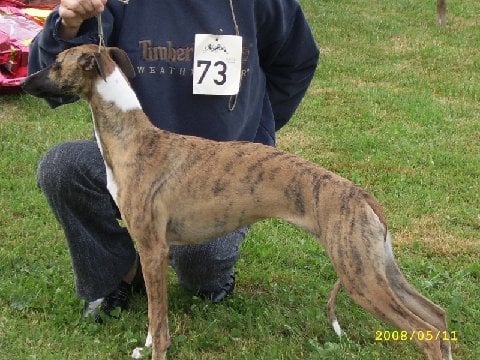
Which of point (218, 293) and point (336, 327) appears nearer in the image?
point (336, 327)

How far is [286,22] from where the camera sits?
4.28 m

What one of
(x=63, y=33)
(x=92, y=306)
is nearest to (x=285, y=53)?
(x=63, y=33)

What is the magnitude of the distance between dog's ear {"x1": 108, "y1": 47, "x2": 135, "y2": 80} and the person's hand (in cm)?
18

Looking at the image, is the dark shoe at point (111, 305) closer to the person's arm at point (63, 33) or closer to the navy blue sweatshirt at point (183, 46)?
the navy blue sweatshirt at point (183, 46)

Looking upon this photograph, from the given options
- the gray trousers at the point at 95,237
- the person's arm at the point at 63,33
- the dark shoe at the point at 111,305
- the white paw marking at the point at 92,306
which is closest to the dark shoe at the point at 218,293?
the gray trousers at the point at 95,237

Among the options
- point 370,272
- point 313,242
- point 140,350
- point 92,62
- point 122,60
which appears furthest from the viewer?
point 313,242

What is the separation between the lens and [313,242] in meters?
5.08

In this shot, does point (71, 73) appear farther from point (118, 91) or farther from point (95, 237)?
point (95, 237)

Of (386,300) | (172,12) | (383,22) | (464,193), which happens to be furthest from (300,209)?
(383,22)

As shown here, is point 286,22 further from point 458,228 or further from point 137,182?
point 458,228

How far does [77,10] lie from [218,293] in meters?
1.78

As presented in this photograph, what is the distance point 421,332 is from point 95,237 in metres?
1.72

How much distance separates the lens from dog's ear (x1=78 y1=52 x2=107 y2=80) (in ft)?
11.1

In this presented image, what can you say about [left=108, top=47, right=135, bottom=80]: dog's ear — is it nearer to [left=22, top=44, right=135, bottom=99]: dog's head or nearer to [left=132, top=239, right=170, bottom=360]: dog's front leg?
[left=22, top=44, right=135, bottom=99]: dog's head
